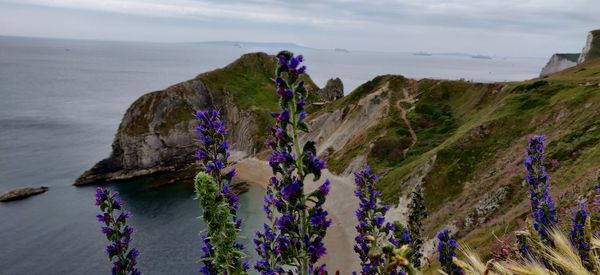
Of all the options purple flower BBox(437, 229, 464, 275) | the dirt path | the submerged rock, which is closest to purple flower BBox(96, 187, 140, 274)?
purple flower BBox(437, 229, 464, 275)

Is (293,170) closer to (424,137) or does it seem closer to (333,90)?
(424,137)

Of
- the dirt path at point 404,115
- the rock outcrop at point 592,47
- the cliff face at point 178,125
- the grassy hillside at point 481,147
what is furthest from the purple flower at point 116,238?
the rock outcrop at point 592,47

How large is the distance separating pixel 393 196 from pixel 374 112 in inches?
1483

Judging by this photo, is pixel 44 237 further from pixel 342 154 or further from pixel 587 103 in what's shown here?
pixel 587 103

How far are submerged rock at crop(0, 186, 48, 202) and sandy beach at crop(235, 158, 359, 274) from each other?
1584 inches

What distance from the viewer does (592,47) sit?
476ft

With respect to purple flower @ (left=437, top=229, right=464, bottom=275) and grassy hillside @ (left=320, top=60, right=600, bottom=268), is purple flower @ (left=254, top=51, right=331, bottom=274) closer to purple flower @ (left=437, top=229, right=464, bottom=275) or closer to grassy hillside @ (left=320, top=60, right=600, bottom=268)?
purple flower @ (left=437, top=229, right=464, bottom=275)

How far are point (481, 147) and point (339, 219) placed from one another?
76.2 feet

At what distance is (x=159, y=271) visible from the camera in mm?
54938

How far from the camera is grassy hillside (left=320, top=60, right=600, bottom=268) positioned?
45.3 m

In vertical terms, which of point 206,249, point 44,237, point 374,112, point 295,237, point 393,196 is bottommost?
point 44,237

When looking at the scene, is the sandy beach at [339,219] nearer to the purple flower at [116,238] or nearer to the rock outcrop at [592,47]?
the purple flower at [116,238]

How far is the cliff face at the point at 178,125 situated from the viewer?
352 ft

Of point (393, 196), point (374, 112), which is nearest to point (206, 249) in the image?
point (393, 196)
